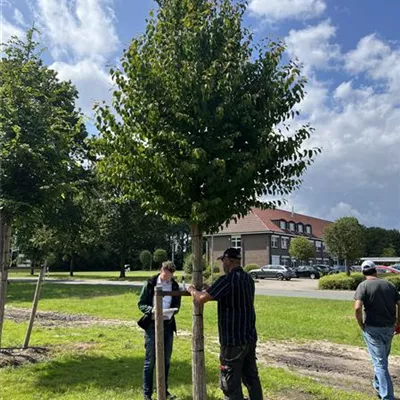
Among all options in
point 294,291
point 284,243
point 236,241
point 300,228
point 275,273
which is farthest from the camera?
point 300,228

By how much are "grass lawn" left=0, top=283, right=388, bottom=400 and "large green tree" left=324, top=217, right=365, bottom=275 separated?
1718 centimetres

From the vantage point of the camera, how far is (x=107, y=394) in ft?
21.0

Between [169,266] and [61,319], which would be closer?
[169,266]

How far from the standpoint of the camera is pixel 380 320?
19.9 ft

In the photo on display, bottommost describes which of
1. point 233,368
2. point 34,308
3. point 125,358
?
point 125,358

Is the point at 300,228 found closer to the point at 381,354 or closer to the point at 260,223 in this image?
the point at 260,223

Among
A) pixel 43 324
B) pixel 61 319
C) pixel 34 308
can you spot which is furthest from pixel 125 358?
pixel 61 319

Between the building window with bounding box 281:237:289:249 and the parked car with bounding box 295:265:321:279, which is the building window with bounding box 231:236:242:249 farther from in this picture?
the parked car with bounding box 295:265:321:279

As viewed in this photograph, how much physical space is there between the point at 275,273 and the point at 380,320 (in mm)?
43170

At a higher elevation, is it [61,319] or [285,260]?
[285,260]

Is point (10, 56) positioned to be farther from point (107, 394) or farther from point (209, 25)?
point (107, 394)

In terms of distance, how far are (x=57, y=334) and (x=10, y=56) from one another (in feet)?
21.3

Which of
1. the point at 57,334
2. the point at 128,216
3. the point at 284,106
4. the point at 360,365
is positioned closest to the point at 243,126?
the point at 284,106

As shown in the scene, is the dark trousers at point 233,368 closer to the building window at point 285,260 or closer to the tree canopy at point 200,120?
the tree canopy at point 200,120
